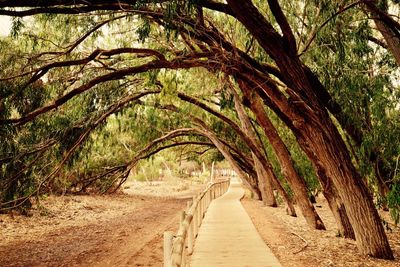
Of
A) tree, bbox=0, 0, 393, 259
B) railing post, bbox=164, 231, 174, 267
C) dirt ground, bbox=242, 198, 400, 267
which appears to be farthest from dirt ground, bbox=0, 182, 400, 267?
railing post, bbox=164, 231, 174, 267

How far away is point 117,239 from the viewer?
41.2 feet

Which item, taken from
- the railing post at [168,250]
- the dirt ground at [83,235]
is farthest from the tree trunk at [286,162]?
the railing post at [168,250]

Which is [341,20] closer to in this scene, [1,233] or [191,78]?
[191,78]

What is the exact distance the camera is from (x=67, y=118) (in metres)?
9.31

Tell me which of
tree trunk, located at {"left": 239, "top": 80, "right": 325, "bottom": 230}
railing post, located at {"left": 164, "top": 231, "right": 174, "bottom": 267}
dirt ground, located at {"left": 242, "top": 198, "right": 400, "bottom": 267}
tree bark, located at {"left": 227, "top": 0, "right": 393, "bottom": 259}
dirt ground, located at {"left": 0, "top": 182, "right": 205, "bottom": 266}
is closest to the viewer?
railing post, located at {"left": 164, "top": 231, "right": 174, "bottom": 267}

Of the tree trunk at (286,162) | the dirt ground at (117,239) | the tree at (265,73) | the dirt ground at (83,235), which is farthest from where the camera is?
the tree trunk at (286,162)

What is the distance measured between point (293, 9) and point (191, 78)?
182 inches

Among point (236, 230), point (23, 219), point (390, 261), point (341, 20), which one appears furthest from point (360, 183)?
point (23, 219)

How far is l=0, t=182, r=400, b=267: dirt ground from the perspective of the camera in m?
A: 8.39

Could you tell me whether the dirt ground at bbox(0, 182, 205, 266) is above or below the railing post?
below

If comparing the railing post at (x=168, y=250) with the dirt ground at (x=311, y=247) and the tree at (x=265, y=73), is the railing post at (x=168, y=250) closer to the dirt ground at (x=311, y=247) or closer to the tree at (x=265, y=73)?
the tree at (x=265, y=73)

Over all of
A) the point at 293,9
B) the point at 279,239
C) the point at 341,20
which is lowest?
the point at 279,239

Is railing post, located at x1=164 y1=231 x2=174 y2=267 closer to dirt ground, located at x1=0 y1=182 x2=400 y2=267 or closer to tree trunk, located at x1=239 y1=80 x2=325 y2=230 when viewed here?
dirt ground, located at x1=0 y1=182 x2=400 y2=267

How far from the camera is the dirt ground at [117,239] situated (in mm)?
8391
